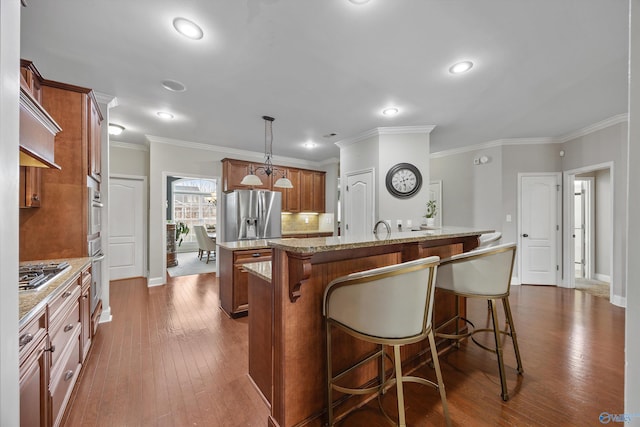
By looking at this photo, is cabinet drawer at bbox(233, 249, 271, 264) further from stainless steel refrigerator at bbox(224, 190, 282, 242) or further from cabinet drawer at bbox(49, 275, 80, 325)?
stainless steel refrigerator at bbox(224, 190, 282, 242)

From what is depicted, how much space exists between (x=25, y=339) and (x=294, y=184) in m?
5.06

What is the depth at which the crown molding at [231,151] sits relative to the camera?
182 inches

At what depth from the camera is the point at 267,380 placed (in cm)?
172

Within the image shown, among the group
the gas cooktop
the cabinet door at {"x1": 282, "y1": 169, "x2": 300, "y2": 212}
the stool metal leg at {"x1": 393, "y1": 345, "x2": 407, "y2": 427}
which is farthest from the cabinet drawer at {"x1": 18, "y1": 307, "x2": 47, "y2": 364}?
the cabinet door at {"x1": 282, "y1": 169, "x2": 300, "y2": 212}

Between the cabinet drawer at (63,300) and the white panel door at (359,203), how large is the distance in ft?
10.6

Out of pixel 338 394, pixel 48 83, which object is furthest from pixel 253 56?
pixel 338 394

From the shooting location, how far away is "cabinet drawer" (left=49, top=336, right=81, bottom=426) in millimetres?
1409

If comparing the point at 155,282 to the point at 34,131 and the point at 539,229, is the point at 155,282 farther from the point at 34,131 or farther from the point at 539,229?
the point at 539,229

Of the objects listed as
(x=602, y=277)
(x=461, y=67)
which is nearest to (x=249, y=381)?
(x=461, y=67)

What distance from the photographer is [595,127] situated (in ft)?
12.9

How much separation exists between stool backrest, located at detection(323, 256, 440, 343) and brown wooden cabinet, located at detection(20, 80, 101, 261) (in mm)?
2441

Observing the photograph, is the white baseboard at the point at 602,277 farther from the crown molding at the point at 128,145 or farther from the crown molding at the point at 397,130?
the crown molding at the point at 128,145

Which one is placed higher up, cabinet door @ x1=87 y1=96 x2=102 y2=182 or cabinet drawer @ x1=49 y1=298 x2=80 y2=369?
cabinet door @ x1=87 y1=96 x2=102 y2=182

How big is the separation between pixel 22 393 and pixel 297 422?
1242 mm
